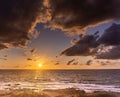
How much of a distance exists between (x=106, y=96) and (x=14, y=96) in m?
15.6

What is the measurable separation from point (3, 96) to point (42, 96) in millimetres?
6763

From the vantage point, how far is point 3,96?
132ft

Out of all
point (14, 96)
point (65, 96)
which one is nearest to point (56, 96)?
point (65, 96)

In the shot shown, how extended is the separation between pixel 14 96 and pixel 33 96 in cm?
337

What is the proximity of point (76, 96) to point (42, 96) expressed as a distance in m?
5.81

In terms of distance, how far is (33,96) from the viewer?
39.1 m

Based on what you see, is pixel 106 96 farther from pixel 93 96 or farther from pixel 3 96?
pixel 3 96

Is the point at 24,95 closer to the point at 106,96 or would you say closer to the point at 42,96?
the point at 42,96

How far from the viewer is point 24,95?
3962cm

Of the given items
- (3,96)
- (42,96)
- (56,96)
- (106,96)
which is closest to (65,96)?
(56,96)

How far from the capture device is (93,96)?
40.5 metres

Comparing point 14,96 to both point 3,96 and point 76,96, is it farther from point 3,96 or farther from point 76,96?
point 76,96

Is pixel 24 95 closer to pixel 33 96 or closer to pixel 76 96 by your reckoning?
pixel 33 96

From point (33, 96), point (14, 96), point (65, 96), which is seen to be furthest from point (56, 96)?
point (14, 96)
